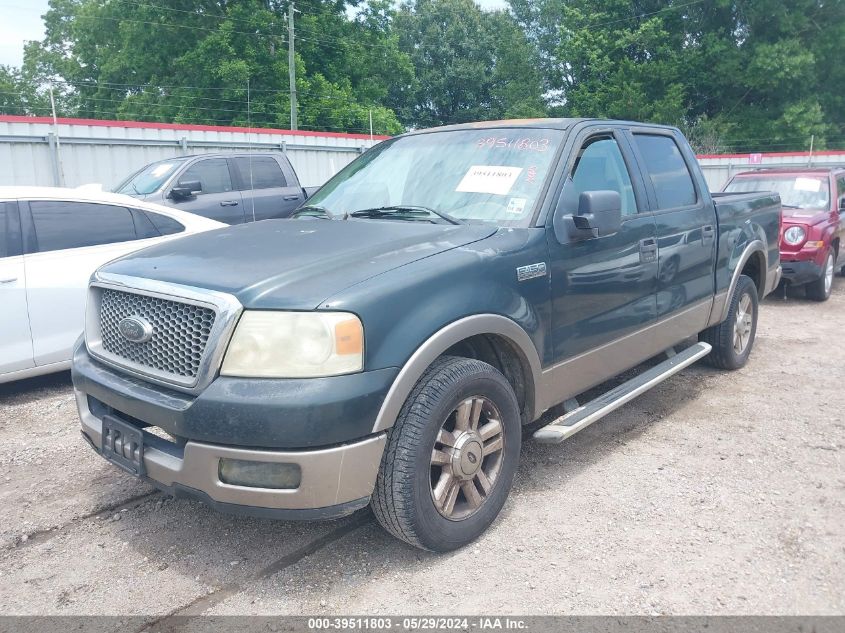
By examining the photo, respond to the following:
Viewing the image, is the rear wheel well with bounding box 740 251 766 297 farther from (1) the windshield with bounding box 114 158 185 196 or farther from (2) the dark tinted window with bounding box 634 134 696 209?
(1) the windshield with bounding box 114 158 185 196

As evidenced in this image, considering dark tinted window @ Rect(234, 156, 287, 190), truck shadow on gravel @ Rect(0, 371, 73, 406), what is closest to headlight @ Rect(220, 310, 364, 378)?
truck shadow on gravel @ Rect(0, 371, 73, 406)

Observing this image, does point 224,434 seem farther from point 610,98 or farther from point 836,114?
point 836,114

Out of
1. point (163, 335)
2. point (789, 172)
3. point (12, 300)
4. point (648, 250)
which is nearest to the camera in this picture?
point (163, 335)

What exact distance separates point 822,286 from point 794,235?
0.84 meters

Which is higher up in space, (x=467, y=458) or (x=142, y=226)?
(x=142, y=226)

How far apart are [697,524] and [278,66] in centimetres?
3324

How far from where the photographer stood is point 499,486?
129 inches

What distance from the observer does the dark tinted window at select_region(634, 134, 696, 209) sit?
459 centimetres

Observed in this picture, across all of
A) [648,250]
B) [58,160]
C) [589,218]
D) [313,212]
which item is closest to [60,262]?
[313,212]

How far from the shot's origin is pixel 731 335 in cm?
562

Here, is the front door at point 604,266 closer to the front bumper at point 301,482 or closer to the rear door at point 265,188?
the front bumper at point 301,482

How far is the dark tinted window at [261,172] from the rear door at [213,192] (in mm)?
197

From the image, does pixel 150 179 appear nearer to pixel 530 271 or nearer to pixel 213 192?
pixel 213 192

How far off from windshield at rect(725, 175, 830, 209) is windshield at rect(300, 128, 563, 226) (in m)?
6.85
